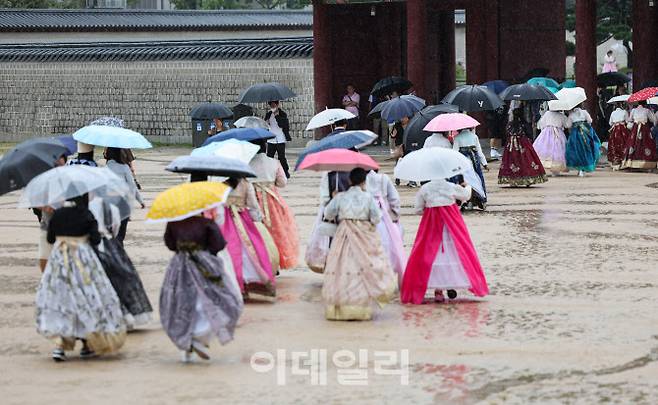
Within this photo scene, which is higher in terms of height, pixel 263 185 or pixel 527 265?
pixel 263 185

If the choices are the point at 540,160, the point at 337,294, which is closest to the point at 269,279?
the point at 337,294

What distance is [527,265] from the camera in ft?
41.4

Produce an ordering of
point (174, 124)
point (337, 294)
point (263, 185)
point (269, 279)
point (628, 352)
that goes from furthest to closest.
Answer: point (174, 124), point (263, 185), point (269, 279), point (337, 294), point (628, 352)

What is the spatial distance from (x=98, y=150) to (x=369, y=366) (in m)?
22.4

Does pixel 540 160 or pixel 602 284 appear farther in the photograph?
pixel 540 160

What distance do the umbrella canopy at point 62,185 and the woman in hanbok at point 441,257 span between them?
2863 mm

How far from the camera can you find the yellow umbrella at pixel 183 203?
881 centimetres

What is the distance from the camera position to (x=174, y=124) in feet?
109

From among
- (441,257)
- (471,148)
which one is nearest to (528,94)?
(471,148)

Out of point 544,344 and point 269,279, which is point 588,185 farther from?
point 544,344

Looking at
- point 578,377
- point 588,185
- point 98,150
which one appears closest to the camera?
point 578,377

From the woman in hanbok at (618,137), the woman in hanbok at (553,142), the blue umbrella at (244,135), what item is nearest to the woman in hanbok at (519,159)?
the woman in hanbok at (553,142)

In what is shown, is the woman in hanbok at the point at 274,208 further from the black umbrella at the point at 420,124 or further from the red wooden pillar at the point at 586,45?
the red wooden pillar at the point at 586,45

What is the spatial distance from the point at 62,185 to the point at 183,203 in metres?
0.81
